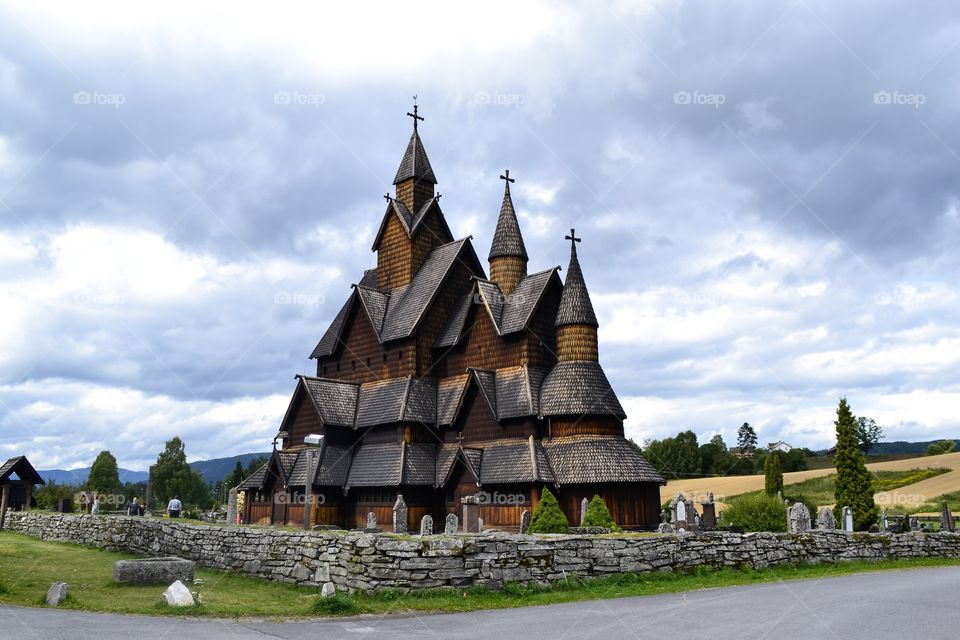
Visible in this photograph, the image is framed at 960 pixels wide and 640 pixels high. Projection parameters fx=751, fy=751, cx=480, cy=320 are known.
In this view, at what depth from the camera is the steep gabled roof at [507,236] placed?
42312mm

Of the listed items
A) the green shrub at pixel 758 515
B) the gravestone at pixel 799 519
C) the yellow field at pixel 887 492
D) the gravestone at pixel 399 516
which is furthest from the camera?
the yellow field at pixel 887 492

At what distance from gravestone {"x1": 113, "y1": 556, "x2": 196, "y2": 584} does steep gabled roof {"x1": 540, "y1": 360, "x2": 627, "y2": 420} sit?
1909cm

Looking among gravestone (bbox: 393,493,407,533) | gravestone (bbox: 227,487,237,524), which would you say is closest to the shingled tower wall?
gravestone (bbox: 393,493,407,533)

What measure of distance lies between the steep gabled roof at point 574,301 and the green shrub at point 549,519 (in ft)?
35.0

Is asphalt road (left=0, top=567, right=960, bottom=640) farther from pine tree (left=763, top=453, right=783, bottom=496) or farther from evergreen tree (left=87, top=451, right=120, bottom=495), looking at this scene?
evergreen tree (left=87, top=451, right=120, bottom=495)

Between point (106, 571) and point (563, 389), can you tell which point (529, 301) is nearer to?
point (563, 389)

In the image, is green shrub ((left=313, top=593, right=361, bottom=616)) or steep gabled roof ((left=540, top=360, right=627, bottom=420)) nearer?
green shrub ((left=313, top=593, right=361, bottom=616))

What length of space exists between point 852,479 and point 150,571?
33616 millimetres

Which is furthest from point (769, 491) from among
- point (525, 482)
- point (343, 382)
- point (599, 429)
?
point (343, 382)

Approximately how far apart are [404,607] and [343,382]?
95.7ft

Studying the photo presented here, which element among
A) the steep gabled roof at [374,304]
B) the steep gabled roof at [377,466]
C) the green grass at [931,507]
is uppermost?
the steep gabled roof at [374,304]

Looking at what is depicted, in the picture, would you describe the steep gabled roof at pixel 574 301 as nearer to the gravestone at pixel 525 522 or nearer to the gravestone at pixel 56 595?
the gravestone at pixel 525 522

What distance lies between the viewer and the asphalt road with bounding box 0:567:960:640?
37.5ft

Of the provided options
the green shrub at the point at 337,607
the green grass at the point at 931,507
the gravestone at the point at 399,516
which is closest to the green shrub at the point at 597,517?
the gravestone at the point at 399,516
